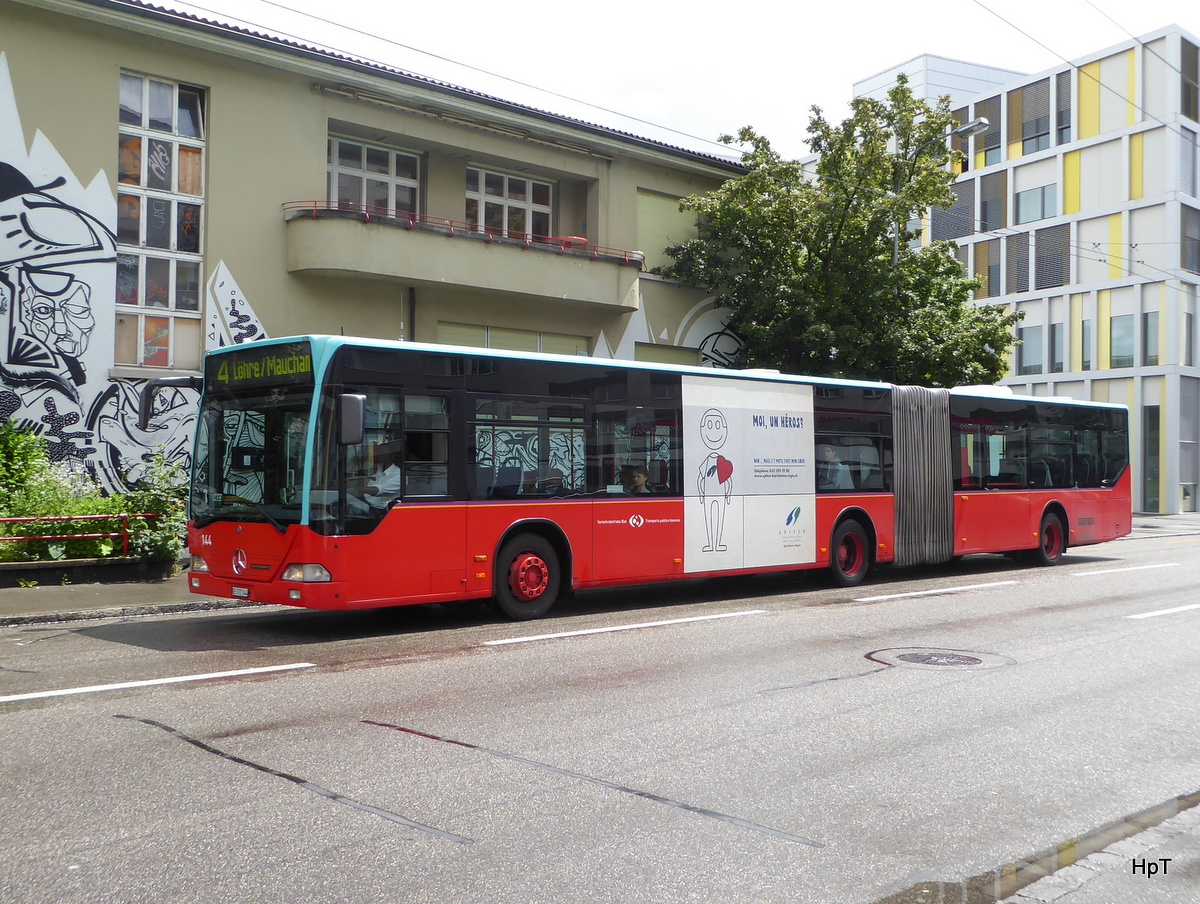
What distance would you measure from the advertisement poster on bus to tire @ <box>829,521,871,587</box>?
0.59 meters

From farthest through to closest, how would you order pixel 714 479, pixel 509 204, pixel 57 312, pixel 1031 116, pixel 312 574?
1. pixel 1031 116
2. pixel 509 204
3. pixel 57 312
4. pixel 714 479
5. pixel 312 574

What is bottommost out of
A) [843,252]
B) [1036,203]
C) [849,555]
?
[849,555]

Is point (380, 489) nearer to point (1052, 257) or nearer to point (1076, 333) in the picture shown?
point (1076, 333)

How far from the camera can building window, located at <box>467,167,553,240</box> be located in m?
22.9

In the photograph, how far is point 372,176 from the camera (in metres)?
21.5

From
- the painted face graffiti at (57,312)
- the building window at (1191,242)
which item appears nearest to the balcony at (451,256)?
the painted face graffiti at (57,312)

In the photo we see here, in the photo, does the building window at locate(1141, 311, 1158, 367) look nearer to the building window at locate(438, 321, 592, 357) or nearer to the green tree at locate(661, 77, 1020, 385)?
the green tree at locate(661, 77, 1020, 385)

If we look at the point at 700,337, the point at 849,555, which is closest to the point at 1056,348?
the point at 700,337

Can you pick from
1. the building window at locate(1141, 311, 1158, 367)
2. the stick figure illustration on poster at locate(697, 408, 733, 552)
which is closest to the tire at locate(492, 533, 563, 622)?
the stick figure illustration on poster at locate(697, 408, 733, 552)

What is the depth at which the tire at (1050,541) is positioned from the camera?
19.7 meters

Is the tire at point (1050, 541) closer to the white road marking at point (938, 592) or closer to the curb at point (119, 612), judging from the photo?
the white road marking at point (938, 592)

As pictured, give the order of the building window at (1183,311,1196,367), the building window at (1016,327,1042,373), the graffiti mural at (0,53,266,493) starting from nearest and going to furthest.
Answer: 1. the graffiti mural at (0,53,266,493)
2. the building window at (1183,311,1196,367)
3. the building window at (1016,327,1042,373)

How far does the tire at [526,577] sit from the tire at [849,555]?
17.6ft

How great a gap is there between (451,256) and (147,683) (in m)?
13.9
